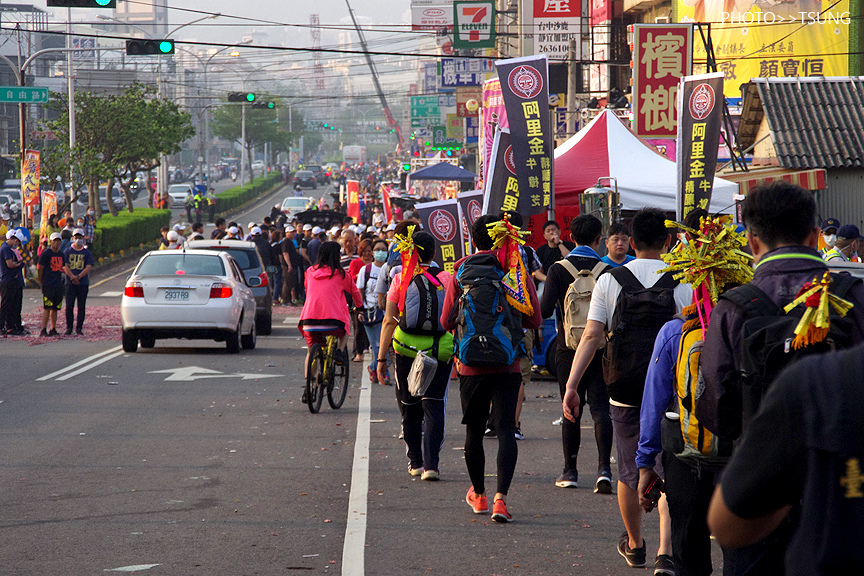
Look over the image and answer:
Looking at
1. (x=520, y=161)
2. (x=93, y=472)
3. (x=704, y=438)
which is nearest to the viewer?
(x=704, y=438)

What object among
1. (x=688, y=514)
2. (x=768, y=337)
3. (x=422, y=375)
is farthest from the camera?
(x=422, y=375)

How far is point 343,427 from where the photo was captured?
10219 mm

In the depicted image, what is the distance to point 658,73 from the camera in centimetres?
2062

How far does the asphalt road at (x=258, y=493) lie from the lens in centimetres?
589

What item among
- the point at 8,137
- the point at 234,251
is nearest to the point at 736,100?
the point at 234,251

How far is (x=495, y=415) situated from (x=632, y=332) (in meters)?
1.35

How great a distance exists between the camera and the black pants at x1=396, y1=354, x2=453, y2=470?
771cm

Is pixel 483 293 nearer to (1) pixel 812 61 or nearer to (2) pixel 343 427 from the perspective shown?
(2) pixel 343 427

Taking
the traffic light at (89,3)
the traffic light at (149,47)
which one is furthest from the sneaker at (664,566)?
the traffic light at (149,47)

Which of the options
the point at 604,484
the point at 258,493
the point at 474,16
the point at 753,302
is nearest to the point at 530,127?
the point at 604,484

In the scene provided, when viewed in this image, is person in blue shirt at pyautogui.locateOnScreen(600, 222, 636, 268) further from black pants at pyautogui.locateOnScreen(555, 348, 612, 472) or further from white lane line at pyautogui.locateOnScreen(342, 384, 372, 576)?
white lane line at pyautogui.locateOnScreen(342, 384, 372, 576)

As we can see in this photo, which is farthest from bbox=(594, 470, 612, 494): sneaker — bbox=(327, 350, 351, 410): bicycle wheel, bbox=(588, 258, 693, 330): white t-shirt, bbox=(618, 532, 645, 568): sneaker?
bbox=(327, 350, 351, 410): bicycle wheel

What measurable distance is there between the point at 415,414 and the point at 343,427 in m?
2.23

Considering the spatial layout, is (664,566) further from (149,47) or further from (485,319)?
(149,47)
